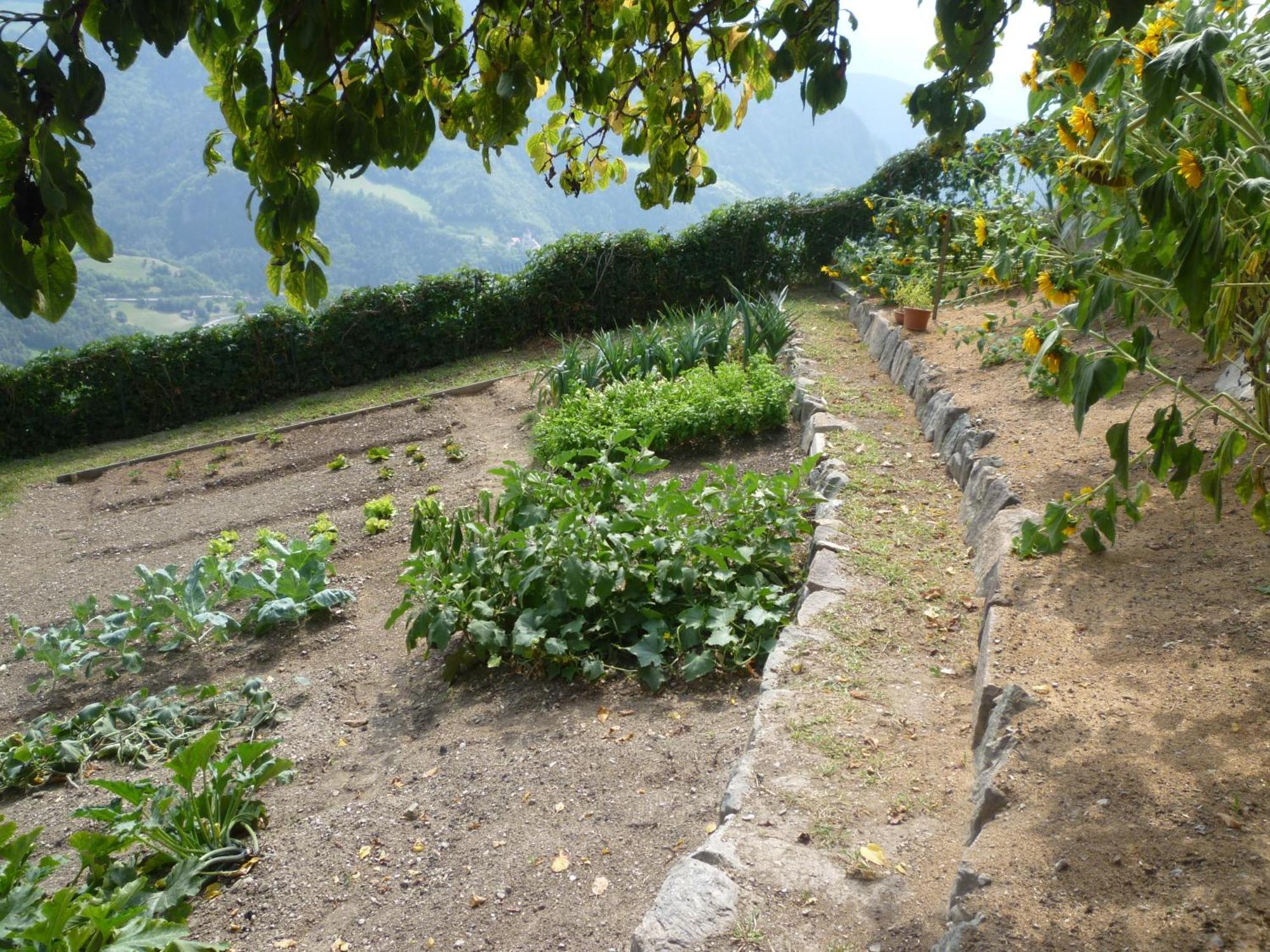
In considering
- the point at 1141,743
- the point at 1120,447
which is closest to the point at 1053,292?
the point at 1120,447

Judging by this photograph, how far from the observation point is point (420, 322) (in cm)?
1180

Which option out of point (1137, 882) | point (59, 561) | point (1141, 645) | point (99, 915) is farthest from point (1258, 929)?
point (59, 561)

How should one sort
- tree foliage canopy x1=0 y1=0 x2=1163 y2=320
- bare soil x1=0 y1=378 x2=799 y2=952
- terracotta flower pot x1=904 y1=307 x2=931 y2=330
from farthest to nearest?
terracotta flower pot x1=904 y1=307 x2=931 y2=330 → bare soil x1=0 y1=378 x2=799 y2=952 → tree foliage canopy x1=0 y1=0 x2=1163 y2=320

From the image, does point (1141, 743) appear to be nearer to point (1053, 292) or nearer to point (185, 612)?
point (1053, 292)

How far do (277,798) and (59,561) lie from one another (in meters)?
4.86

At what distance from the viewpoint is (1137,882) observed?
192cm

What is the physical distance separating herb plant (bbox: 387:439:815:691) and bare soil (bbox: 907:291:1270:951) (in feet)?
3.63

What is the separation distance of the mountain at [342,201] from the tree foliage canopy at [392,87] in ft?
91.8

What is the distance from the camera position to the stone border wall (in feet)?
7.11

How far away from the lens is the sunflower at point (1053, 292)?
3.11 m

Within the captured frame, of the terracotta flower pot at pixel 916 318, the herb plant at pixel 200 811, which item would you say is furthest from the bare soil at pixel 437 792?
the terracotta flower pot at pixel 916 318

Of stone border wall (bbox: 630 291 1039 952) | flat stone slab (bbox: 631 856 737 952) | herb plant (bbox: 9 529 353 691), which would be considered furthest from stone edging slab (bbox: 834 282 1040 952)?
herb plant (bbox: 9 529 353 691)

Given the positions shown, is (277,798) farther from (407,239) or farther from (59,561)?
(407,239)

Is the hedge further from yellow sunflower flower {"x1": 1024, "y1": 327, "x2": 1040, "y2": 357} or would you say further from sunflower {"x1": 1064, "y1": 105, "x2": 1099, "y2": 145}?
sunflower {"x1": 1064, "y1": 105, "x2": 1099, "y2": 145}
